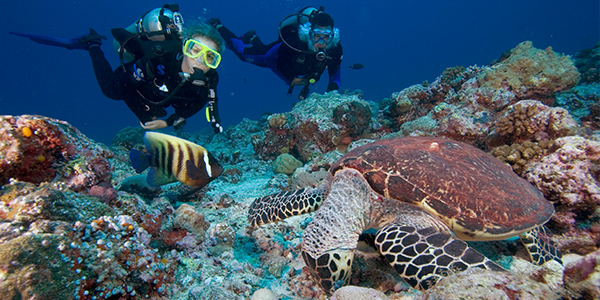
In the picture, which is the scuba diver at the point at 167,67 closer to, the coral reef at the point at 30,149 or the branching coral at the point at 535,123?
the coral reef at the point at 30,149

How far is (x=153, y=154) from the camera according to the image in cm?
335

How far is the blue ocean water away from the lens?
7994cm

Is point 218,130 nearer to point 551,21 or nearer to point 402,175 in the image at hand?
point 402,175

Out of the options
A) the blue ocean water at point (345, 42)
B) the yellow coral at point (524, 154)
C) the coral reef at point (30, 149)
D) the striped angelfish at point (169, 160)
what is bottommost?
the yellow coral at point (524, 154)

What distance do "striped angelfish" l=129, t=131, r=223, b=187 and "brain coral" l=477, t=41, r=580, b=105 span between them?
6940 mm

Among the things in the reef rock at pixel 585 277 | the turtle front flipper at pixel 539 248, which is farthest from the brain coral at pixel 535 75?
the reef rock at pixel 585 277

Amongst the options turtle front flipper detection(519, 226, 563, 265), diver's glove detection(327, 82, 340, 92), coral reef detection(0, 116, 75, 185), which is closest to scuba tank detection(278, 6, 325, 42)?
diver's glove detection(327, 82, 340, 92)

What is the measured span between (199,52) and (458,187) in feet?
18.2

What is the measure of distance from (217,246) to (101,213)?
1310mm

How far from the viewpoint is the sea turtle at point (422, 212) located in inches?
81.4

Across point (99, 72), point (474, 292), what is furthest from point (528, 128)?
point (99, 72)

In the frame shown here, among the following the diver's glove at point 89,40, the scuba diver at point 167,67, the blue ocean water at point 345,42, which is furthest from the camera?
the blue ocean water at point 345,42

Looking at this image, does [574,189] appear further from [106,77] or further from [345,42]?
[345,42]

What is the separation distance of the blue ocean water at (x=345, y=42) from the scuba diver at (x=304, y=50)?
183 feet
